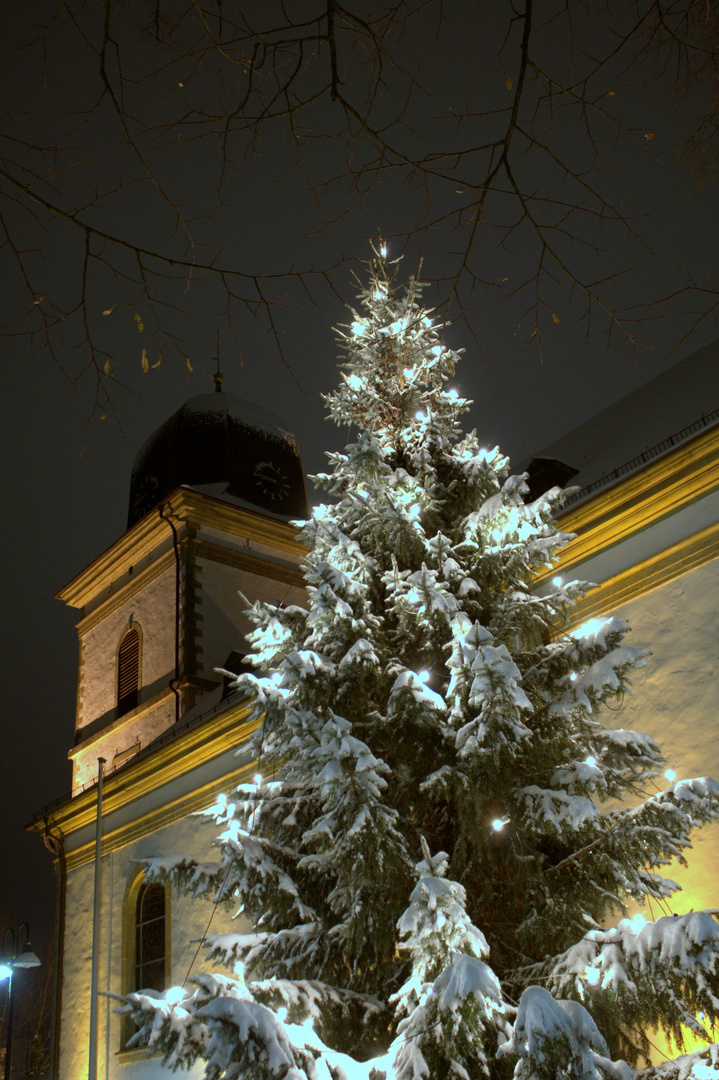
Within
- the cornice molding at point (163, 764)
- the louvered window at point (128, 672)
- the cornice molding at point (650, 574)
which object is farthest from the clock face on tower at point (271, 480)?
the cornice molding at point (650, 574)

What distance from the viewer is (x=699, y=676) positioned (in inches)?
350

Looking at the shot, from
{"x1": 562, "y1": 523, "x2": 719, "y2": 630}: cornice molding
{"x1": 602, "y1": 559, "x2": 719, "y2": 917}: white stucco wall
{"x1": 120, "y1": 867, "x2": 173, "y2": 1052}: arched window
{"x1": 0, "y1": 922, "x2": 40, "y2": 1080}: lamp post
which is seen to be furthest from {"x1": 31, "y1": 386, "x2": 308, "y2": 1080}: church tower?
{"x1": 602, "y1": 559, "x2": 719, "y2": 917}: white stucco wall

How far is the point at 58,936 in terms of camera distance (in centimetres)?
1777

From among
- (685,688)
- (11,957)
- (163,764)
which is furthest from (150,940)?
(685,688)

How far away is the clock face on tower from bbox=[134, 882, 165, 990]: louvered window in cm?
1148

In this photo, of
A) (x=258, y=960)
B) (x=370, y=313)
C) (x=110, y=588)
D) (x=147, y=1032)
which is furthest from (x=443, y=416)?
(x=110, y=588)

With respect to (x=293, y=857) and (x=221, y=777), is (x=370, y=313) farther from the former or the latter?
(x=221, y=777)

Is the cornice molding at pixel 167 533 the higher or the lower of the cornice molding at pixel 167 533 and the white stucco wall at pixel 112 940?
the higher

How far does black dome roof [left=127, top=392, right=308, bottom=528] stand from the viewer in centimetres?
2447

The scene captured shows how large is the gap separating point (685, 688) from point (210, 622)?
1381 cm

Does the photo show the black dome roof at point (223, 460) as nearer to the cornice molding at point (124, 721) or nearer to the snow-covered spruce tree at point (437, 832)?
the cornice molding at point (124, 721)

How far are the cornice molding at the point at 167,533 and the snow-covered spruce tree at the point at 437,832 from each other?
46.1 feet

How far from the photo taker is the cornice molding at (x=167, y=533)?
22391 millimetres

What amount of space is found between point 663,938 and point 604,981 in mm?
451
